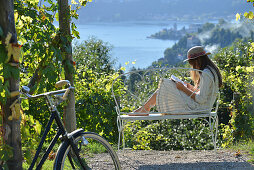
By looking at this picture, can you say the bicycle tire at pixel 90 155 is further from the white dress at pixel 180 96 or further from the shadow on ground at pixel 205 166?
the white dress at pixel 180 96

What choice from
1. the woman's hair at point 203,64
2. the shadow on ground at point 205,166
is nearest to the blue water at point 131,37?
the woman's hair at point 203,64

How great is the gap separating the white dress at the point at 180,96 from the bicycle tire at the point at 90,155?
0.76 meters

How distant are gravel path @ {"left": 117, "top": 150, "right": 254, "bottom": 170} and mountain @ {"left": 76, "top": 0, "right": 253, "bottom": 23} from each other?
50603 mm

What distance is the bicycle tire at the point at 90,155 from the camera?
2530 millimetres

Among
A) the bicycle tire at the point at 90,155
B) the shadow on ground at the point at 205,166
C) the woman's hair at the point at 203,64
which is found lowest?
the shadow on ground at the point at 205,166

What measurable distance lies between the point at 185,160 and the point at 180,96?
65 centimetres

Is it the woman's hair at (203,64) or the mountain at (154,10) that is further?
the mountain at (154,10)

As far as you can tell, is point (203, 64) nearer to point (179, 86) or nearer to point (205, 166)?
point (179, 86)

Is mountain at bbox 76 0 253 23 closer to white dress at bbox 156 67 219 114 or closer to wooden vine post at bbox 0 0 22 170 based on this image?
white dress at bbox 156 67 219 114

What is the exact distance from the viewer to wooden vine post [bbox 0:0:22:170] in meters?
2.53

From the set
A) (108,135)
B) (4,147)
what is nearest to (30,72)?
(4,147)

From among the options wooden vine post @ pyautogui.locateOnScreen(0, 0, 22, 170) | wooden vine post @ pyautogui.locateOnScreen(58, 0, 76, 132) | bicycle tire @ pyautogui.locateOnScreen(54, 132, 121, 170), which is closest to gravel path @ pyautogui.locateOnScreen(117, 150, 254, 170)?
bicycle tire @ pyautogui.locateOnScreen(54, 132, 121, 170)

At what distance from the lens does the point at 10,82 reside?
2.60 m

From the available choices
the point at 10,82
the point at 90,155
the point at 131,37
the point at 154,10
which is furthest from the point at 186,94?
the point at 154,10
